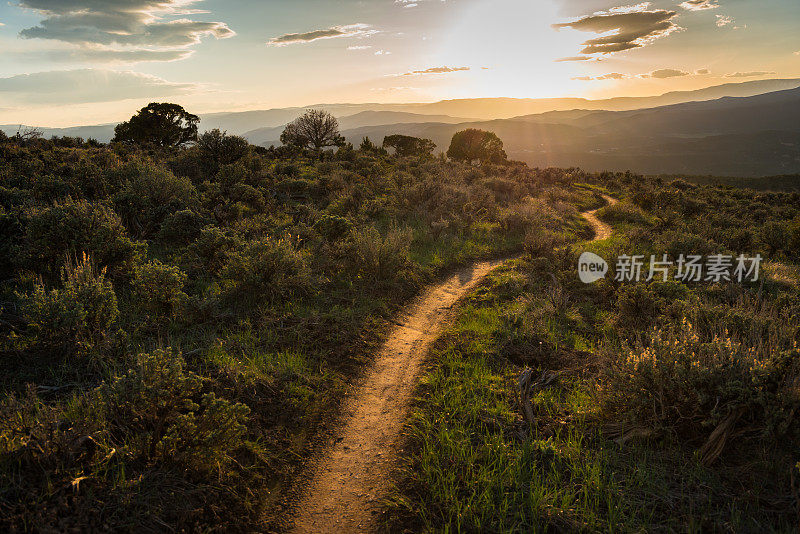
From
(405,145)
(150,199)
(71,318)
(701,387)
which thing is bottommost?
(701,387)

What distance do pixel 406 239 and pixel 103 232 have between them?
25.2 feet

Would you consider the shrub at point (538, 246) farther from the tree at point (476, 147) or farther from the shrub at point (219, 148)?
the tree at point (476, 147)

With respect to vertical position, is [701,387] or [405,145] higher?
[405,145]

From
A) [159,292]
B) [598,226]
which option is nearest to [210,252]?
[159,292]

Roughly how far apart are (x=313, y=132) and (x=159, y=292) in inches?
1685

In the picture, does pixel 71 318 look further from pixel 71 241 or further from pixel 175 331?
pixel 71 241

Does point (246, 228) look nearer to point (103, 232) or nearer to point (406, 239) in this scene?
point (103, 232)

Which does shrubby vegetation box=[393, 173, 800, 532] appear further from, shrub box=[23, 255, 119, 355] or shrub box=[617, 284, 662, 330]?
shrub box=[23, 255, 119, 355]

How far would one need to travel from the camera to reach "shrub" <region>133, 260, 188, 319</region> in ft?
23.4

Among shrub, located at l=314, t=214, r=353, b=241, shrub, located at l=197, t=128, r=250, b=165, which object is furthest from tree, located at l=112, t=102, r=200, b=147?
shrub, located at l=314, t=214, r=353, b=241

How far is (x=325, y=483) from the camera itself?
443 cm

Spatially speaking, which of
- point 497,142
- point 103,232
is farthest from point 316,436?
point 497,142

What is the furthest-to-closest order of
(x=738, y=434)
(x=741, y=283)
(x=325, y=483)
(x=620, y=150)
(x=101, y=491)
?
(x=620, y=150) → (x=741, y=283) → (x=325, y=483) → (x=738, y=434) → (x=101, y=491)

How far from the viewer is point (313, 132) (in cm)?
4597
